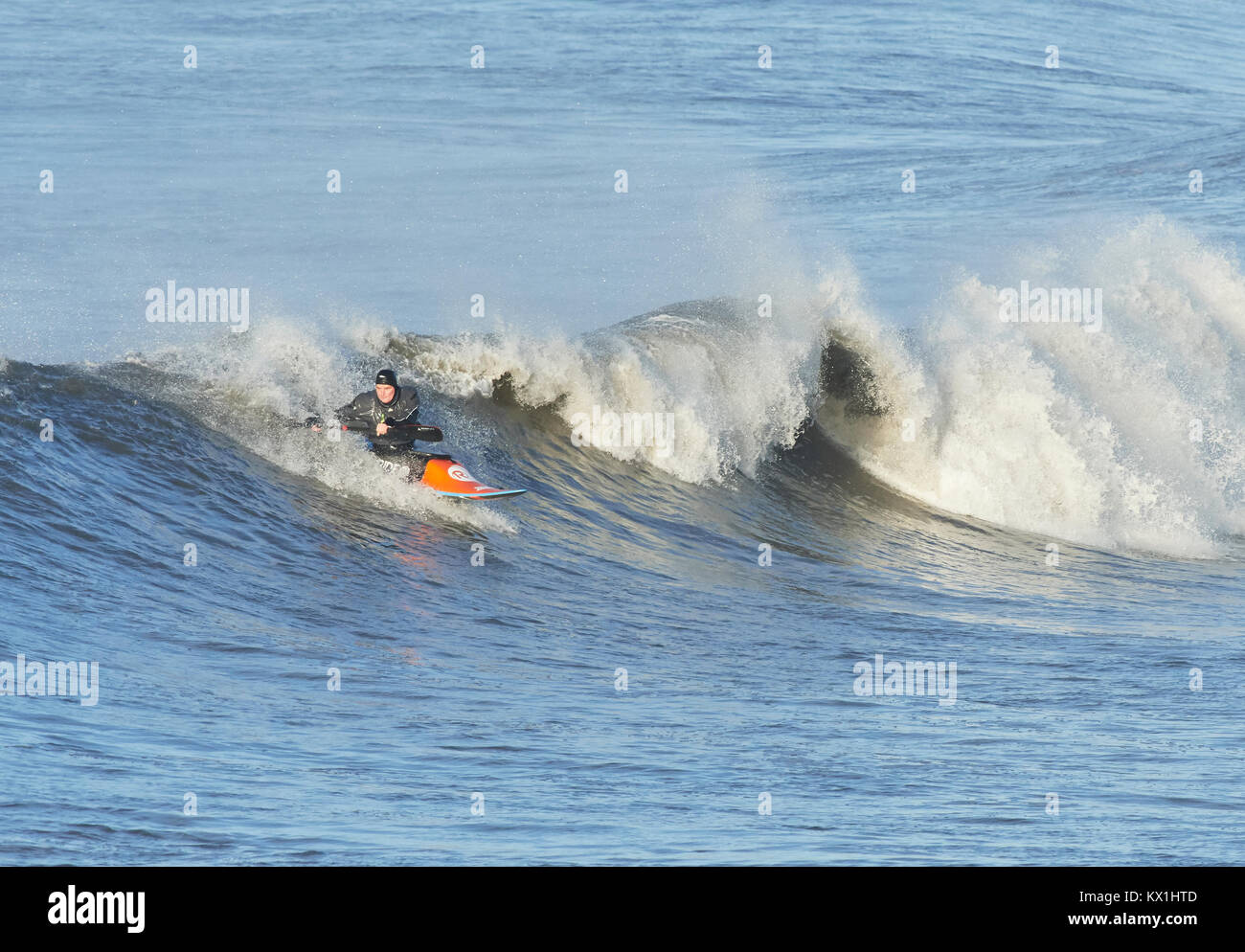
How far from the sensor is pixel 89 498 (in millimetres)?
12055

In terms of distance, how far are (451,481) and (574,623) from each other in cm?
228

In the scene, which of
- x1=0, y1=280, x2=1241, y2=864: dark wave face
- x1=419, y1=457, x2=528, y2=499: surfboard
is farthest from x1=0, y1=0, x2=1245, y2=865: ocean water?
x1=419, y1=457, x2=528, y2=499: surfboard

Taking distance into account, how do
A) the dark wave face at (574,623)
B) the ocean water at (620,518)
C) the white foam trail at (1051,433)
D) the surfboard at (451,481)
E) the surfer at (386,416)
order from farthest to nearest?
the white foam trail at (1051,433) → the surfboard at (451,481) → the surfer at (386,416) → the ocean water at (620,518) → the dark wave face at (574,623)

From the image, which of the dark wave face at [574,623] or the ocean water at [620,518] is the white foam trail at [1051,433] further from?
the dark wave face at [574,623]

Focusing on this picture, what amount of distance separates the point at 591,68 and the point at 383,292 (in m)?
28.8

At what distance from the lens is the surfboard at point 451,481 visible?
43.7 feet

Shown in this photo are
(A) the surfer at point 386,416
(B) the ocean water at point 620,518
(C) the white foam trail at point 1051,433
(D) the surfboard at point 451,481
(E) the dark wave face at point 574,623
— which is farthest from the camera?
(C) the white foam trail at point 1051,433

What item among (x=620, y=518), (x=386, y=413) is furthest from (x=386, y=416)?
(x=620, y=518)

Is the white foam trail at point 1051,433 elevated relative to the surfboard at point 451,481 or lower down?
elevated

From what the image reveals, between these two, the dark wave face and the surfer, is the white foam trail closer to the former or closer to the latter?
the dark wave face

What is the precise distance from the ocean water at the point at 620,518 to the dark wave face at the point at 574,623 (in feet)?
0.15

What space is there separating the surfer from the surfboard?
0.50 metres

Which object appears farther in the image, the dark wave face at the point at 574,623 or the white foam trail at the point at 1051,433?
the white foam trail at the point at 1051,433

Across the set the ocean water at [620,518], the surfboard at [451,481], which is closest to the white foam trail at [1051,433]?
the ocean water at [620,518]
